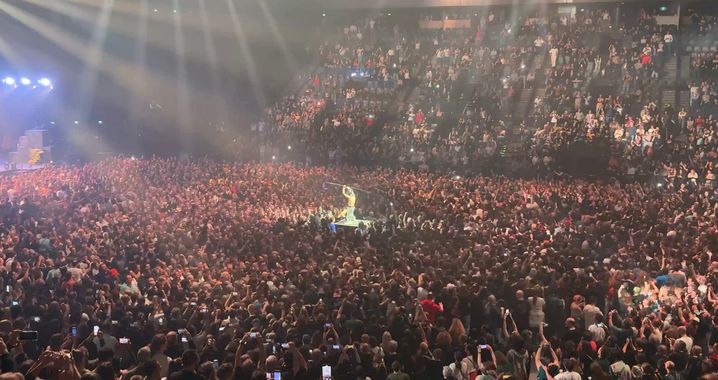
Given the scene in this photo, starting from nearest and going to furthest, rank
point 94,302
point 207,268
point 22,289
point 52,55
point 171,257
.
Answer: point 94,302
point 22,289
point 207,268
point 171,257
point 52,55

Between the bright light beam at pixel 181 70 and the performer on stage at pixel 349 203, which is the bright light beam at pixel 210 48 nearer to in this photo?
the bright light beam at pixel 181 70

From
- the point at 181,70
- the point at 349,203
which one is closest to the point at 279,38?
the point at 181,70

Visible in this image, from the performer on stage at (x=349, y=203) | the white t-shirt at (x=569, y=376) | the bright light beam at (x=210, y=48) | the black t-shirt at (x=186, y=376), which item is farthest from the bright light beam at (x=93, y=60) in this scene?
the white t-shirt at (x=569, y=376)

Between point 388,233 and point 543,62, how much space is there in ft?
60.7

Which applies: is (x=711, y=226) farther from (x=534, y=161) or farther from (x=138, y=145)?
(x=138, y=145)

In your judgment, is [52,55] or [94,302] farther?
[52,55]

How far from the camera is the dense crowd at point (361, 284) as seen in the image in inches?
280

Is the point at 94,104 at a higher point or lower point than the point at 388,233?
higher

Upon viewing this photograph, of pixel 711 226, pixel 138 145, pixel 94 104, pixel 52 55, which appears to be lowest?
pixel 711 226

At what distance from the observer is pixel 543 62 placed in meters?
29.6

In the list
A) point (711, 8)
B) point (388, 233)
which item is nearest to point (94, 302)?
point (388, 233)

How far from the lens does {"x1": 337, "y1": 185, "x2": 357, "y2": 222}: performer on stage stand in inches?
732

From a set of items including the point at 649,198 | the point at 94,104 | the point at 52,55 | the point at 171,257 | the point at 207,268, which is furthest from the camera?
the point at 94,104

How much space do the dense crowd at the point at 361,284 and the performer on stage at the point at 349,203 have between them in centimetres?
78
